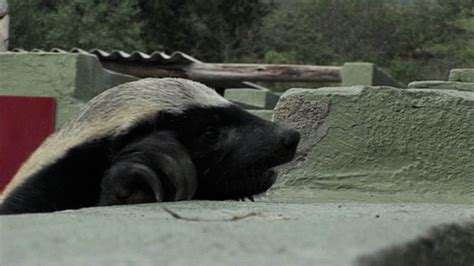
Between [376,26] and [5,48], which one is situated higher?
[5,48]

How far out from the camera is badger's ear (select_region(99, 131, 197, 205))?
8.86ft

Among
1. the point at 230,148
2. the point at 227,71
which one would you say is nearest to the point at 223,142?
the point at 230,148

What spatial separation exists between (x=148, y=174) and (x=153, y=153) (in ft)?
0.24

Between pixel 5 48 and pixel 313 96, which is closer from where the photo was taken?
pixel 313 96

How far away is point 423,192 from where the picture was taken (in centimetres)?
425

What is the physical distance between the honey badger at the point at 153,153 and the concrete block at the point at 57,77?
3.73 meters

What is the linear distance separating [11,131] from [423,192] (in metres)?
3.49

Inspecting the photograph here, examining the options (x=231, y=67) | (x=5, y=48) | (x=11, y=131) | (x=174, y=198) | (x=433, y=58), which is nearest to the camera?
(x=174, y=198)

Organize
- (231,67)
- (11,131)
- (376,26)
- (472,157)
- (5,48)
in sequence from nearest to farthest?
(472,157), (11,131), (5,48), (231,67), (376,26)

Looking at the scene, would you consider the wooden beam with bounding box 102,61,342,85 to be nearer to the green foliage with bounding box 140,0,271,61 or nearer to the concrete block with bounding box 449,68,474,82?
the concrete block with bounding box 449,68,474,82

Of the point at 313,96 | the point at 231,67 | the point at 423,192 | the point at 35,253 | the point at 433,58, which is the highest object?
the point at 35,253

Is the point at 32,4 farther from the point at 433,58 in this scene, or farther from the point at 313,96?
the point at 313,96

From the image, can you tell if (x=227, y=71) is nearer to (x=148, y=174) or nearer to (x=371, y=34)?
(x=148, y=174)

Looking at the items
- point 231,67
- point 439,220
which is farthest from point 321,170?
point 231,67
